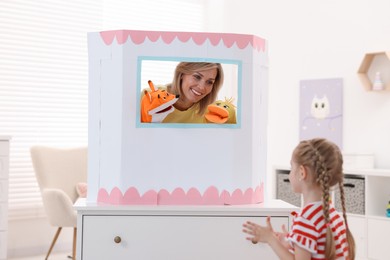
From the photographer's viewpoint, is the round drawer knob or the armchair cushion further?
the armchair cushion

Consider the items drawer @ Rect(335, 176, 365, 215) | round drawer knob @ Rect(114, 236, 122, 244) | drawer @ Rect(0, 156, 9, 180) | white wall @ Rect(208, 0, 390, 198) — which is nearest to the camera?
round drawer knob @ Rect(114, 236, 122, 244)

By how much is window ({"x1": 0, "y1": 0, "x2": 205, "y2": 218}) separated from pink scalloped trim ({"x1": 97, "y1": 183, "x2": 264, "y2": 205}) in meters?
2.22

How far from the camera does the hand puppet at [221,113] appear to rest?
7.38ft

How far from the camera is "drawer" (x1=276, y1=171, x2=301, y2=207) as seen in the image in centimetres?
439

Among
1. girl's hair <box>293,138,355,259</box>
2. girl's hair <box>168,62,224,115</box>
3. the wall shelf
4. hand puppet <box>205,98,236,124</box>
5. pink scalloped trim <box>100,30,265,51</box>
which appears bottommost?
girl's hair <box>293,138,355,259</box>

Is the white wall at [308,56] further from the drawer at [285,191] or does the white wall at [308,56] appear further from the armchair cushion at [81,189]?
the armchair cushion at [81,189]

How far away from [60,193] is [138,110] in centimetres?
177

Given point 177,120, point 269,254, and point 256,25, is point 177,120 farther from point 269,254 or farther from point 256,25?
point 256,25

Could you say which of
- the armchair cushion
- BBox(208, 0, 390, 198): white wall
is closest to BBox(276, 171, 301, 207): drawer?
BBox(208, 0, 390, 198): white wall

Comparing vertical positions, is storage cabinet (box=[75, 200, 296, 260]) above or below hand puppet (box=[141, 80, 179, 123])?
below

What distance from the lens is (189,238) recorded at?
2104mm

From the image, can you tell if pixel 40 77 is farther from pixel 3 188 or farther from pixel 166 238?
pixel 166 238

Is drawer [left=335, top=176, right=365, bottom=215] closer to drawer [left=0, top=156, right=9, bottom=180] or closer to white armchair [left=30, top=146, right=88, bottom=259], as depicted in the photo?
white armchair [left=30, top=146, right=88, bottom=259]

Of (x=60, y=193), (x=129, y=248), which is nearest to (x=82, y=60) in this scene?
(x=60, y=193)
